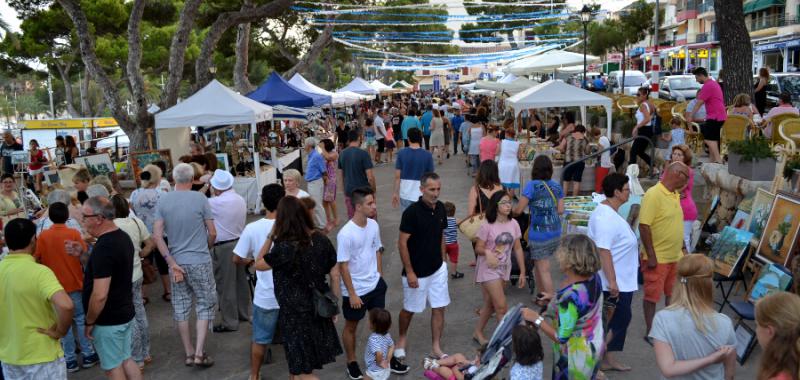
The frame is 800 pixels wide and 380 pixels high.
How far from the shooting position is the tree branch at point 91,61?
15711mm

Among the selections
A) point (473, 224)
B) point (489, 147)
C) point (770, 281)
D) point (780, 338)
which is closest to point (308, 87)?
point (489, 147)

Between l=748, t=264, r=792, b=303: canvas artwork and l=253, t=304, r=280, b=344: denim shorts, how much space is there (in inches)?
153

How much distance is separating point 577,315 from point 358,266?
187cm

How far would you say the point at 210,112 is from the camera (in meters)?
11.1

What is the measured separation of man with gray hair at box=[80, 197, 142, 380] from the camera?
454 centimetres

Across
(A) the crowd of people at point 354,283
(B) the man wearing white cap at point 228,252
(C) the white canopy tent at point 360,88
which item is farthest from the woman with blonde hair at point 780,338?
(C) the white canopy tent at point 360,88

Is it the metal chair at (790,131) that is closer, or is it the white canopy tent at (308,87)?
the metal chair at (790,131)

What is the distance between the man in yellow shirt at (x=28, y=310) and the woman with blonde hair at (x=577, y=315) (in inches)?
107

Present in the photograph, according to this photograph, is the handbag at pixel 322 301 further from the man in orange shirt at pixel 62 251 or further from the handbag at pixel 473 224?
the handbag at pixel 473 224

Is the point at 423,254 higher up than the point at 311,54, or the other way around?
the point at 311,54

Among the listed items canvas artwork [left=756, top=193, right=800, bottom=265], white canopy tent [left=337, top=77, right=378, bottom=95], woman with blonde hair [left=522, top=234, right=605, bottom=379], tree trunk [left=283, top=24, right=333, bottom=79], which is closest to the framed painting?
canvas artwork [left=756, top=193, right=800, bottom=265]

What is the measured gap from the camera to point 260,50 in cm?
3928

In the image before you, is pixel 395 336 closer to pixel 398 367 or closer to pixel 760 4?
pixel 398 367

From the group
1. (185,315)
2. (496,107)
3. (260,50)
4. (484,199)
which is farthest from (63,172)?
(260,50)
